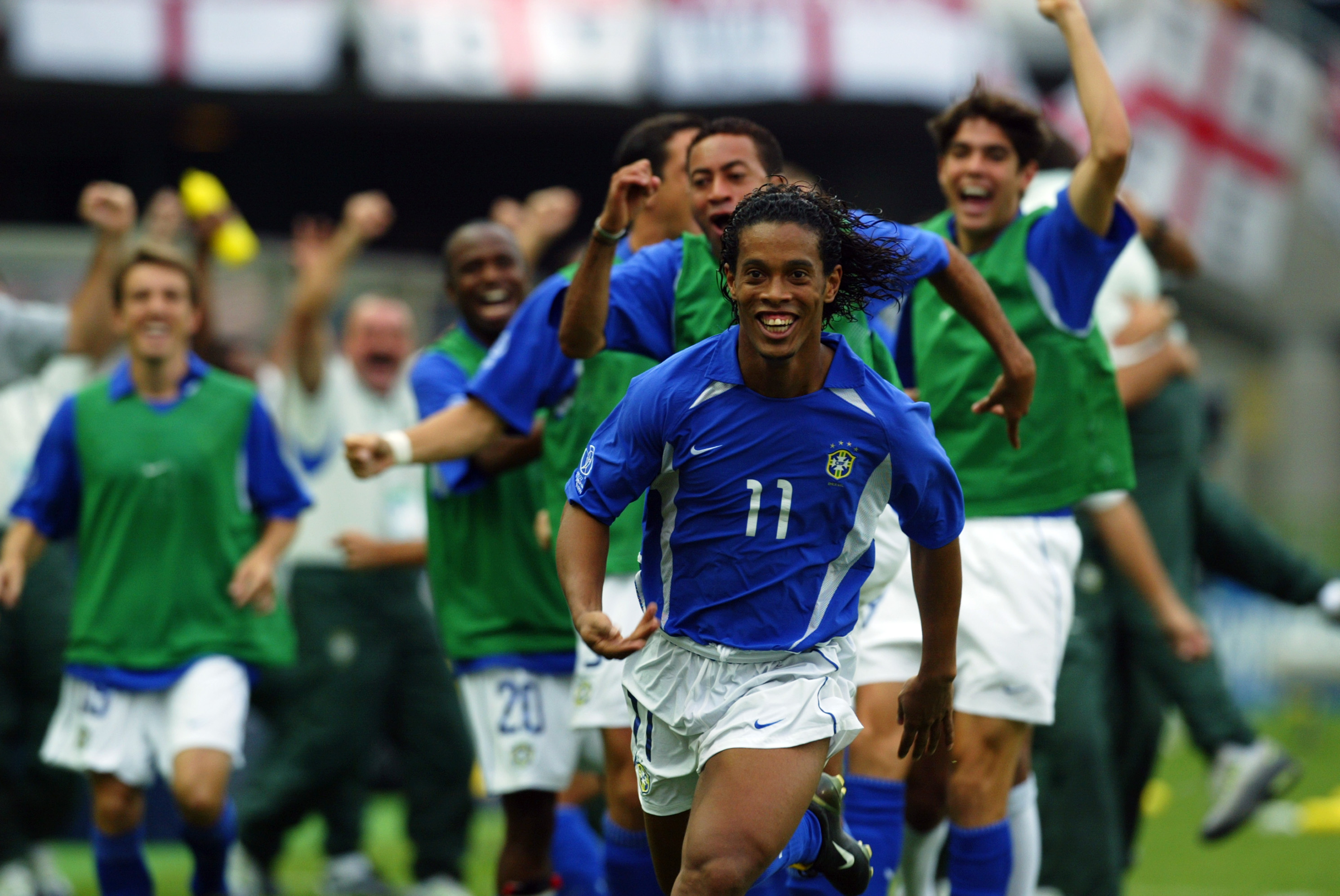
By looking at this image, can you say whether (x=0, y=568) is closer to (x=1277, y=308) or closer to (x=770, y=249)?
(x=770, y=249)

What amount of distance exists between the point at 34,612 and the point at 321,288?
1818 mm

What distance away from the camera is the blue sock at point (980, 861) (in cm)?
475

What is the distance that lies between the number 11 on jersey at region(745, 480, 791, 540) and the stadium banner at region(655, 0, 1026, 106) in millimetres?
12298

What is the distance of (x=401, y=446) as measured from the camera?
4.64m

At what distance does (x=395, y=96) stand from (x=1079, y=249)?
12833 mm

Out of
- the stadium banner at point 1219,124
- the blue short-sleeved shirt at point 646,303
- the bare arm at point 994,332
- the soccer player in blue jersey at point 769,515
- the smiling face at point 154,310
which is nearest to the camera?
the soccer player in blue jersey at point 769,515

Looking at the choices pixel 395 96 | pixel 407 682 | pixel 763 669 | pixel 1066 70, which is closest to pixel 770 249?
pixel 763 669

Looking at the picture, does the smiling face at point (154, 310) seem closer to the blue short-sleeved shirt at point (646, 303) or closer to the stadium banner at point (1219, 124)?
the blue short-sleeved shirt at point (646, 303)

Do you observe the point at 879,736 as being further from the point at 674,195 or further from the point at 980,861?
the point at 674,195

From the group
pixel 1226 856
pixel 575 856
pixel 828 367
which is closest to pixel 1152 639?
pixel 1226 856

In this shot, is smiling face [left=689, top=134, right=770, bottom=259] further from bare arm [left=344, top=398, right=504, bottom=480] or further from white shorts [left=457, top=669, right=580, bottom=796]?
white shorts [left=457, top=669, right=580, bottom=796]

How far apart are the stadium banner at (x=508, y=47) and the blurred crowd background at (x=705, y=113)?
0.8 inches

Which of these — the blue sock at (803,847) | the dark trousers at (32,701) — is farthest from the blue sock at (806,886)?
the dark trousers at (32,701)

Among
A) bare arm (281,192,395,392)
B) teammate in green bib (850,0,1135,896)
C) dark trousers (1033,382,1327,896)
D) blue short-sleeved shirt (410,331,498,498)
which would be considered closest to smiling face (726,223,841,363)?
teammate in green bib (850,0,1135,896)
